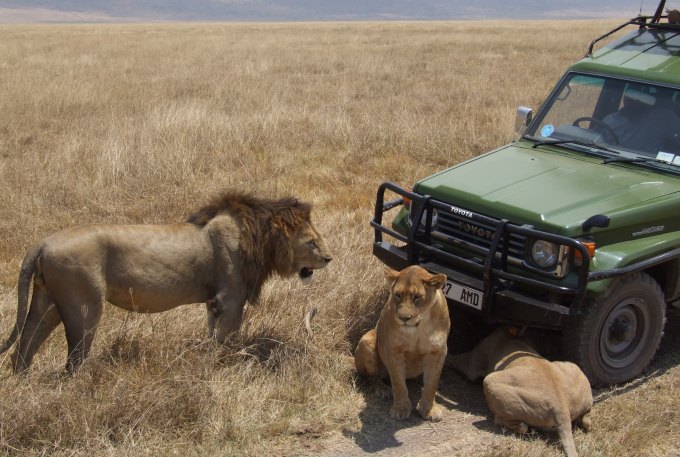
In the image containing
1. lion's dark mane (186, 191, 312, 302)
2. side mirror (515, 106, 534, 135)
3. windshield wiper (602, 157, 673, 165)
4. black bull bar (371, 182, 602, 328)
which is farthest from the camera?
side mirror (515, 106, 534, 135)

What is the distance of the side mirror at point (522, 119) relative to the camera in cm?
641

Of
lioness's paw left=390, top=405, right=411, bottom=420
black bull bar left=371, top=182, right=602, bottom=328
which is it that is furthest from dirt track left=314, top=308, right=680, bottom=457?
black bull bar left=371, top=182, right=602, bottom=328

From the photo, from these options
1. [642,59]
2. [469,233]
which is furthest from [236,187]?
[642,59]

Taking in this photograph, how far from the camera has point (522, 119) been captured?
6441 mm

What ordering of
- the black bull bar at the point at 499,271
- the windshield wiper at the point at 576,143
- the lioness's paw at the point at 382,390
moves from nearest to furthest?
the black bull bar at the point at 499,271, the lioness's paw at the point at 382,390, the windshield wiper at the point at 576,143

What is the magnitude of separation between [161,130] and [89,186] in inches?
99.0

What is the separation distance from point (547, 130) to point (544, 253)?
5.65 feet

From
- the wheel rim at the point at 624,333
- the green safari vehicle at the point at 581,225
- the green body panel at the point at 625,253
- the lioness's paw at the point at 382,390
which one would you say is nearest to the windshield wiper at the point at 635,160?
the green safari vehicle at the point at 581,225

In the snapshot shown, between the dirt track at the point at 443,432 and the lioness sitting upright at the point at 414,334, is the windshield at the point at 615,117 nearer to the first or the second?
the dirt track at the point at 443,432

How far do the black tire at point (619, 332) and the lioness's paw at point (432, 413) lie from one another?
853mm

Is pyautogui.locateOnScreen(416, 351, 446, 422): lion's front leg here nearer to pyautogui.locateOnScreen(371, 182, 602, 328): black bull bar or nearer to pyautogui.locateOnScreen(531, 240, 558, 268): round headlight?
pyautogui.locateOnScreen(371, 182, 602, 328): black bull bar

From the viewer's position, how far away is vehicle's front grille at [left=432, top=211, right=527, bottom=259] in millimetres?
5020

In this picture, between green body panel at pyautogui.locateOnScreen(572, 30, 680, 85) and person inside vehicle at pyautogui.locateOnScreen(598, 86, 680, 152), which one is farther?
green body panel at pyautogui.locateOnScreen(572, 30, 680, 85)

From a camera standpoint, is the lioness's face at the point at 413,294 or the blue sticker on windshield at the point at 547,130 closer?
the lioness's face at the point at 413,294
